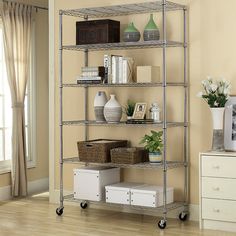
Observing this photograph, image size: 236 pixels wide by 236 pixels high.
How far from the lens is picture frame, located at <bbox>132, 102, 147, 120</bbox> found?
18.9 ft

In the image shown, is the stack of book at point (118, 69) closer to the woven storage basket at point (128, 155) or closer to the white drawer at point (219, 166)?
the woven storage basket at point (128, 155)

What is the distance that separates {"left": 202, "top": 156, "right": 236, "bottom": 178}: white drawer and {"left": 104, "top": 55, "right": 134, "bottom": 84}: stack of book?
1.14m

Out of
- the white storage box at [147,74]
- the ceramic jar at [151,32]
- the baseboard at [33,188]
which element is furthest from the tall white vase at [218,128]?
the baseboard at [33,188]

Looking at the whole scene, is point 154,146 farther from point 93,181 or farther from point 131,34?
point 131,34

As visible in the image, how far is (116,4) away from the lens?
6.16 m

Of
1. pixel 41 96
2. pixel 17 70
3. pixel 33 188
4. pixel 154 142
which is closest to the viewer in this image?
pixel 154 142

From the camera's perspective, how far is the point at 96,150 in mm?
5824

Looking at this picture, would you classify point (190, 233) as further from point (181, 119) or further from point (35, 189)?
point (35, 189)

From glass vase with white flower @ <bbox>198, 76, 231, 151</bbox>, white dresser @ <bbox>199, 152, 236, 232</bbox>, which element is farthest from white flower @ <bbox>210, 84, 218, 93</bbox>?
white dresser @ <bbox>199, 152, 236, 232</bbox>

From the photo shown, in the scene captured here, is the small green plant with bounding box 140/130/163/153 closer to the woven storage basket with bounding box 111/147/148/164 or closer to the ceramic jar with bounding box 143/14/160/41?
the woven storage basket with bounding box 111/147/148/164

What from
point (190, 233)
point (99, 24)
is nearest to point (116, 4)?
point (99, 24)

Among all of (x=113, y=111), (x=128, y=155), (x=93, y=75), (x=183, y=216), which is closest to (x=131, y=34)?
(x=93, y=75)

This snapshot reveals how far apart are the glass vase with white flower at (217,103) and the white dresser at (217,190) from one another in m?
0.16

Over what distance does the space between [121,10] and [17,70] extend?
68.8 inches
